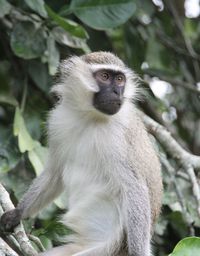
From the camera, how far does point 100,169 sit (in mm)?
5047

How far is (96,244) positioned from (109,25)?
2.14 meters

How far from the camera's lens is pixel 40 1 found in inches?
239

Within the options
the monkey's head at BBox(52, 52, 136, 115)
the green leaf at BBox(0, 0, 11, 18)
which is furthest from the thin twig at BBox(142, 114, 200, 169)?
the green leaf at BBox(0, 0, 11, 18)

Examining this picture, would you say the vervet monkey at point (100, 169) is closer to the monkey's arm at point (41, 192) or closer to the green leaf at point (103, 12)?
the monkey's arm at point (41, 192)

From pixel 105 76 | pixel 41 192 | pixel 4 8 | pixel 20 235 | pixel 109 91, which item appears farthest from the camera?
pixel 4 8

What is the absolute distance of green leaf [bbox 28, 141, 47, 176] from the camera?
579 cm

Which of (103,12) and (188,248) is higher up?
(188,248)

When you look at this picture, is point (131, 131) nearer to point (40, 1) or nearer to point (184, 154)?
point (184, 154)

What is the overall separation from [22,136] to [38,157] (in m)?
0.21

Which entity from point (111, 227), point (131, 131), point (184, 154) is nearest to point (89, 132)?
point (131, 131)

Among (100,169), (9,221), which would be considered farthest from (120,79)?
(9,221)

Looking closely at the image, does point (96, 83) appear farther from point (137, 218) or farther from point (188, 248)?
point (188, 248)

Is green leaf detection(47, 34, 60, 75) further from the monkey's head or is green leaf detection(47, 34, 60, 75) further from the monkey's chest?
the monkey's chest

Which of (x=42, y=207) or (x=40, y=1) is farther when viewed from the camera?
(x=40, y=1)
